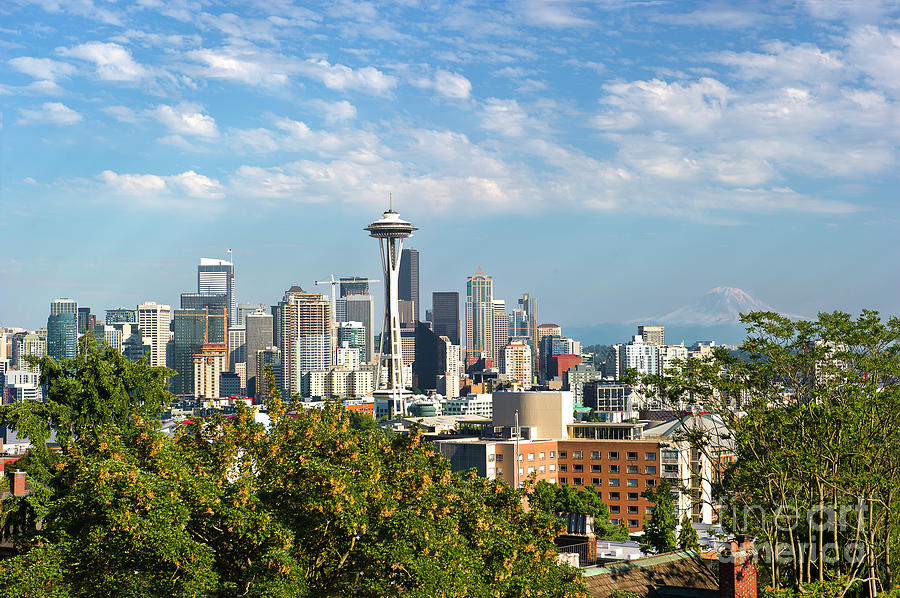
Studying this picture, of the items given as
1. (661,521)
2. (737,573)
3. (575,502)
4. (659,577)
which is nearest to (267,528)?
(737,573)

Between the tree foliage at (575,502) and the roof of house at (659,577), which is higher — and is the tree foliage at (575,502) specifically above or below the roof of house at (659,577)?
below

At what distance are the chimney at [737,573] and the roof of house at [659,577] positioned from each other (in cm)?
124

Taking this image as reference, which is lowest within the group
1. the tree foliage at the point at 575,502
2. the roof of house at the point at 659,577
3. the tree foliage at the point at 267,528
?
the tree foliage at the point at 575,502

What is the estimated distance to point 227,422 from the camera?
74.1 ft

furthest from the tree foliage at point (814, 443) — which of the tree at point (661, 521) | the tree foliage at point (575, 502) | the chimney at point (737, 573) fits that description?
the tree foliage at point (575, 502)

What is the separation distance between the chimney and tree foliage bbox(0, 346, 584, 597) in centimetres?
762

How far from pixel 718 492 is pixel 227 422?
1472 centimetres

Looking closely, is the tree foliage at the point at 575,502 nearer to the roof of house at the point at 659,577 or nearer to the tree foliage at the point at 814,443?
the roof of house at the point at 659,577

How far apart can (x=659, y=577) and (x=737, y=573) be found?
322 cm

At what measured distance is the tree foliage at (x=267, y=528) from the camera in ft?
54.9

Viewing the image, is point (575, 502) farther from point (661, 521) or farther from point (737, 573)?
point (737, 573)

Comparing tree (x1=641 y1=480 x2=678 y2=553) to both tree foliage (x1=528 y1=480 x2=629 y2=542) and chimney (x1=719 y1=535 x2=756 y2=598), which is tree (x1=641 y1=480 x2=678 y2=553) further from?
chimney (x1=719 y1=535 x2=756 y2=598)

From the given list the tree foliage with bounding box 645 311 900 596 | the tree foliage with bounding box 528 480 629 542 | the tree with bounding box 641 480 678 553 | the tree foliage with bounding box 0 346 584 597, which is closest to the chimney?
the tree foliage with bounding box 645 311 900 596

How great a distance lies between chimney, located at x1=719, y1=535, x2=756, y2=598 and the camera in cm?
2752
